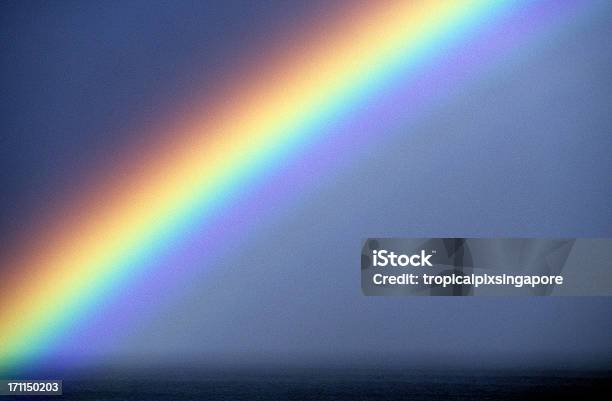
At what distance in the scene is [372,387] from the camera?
3896mm

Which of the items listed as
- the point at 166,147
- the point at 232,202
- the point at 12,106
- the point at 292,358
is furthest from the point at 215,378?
the point at 12,106

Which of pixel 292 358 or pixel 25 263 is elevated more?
pixel 25 263

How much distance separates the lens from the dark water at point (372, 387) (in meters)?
3.80

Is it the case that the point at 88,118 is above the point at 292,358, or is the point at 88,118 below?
above

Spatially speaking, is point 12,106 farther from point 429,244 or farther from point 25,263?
point 429,244

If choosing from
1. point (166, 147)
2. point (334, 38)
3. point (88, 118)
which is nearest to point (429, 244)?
point (334, 38)

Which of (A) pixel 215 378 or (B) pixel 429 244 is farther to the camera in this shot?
(A) pixel 215 378

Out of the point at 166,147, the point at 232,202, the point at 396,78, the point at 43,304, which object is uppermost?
the point at 396,78

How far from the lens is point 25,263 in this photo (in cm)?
388

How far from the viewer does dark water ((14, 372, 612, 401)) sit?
3.80 m

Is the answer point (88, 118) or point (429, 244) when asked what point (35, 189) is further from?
point (429, 244)

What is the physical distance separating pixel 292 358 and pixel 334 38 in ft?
4.91

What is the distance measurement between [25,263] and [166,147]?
84 cm

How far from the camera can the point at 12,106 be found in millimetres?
3844
